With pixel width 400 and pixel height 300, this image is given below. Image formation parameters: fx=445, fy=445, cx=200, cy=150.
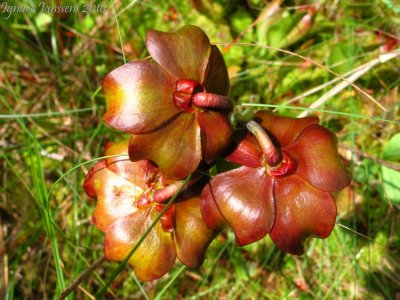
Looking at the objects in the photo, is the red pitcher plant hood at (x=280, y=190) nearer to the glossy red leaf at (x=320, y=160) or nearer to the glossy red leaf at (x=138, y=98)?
the glossy red leaf at (x=320, y=160)

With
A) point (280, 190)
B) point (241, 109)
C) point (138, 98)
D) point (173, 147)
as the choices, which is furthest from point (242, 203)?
point (241, 109)

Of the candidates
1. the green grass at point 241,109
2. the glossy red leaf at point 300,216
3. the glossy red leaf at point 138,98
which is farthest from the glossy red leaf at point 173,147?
the green grass at point 241,109

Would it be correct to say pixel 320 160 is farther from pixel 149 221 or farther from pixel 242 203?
pixel 149 221

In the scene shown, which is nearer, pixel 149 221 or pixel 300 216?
pixel 300 216

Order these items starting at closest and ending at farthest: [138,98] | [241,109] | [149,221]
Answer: [138,98]
[149,221]
[241,109]

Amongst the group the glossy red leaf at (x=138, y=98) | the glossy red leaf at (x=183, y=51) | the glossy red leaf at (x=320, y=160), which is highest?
the glossy red leaf at (x=183, y=51)

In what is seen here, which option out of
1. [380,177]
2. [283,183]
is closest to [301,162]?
[283,183]

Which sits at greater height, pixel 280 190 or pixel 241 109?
pixel 280 190

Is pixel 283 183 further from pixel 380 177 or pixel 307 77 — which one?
pixel 307 77
